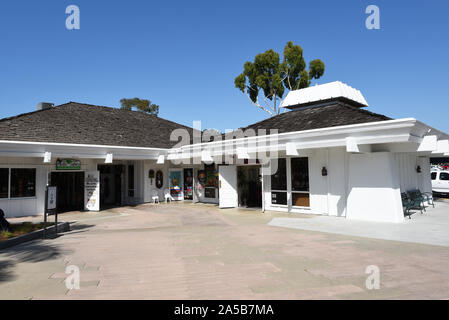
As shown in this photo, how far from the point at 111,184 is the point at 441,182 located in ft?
68.0

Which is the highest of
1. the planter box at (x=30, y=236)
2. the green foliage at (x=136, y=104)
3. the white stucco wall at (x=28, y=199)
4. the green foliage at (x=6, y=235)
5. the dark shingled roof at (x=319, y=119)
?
the green foliage at (x=136, y=104)

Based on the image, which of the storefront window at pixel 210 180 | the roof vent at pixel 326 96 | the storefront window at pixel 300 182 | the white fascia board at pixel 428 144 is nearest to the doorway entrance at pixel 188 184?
the storefront window at pixel 210 180

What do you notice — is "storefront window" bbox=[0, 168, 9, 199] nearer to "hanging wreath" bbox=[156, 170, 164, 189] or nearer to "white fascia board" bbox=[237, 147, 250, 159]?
"hanging wreath" bbox=[156, 170, 164, 189]

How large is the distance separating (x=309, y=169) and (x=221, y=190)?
15.2ft

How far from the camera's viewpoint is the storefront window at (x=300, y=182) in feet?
40.1

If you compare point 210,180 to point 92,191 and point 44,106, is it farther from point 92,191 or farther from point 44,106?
point 44,106

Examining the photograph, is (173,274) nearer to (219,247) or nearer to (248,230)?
(219,247)

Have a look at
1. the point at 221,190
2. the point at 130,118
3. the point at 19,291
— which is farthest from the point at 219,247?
the point at 130,118

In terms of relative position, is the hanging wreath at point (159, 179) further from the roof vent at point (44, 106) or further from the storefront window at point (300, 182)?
the storefront window at point (300, 182)

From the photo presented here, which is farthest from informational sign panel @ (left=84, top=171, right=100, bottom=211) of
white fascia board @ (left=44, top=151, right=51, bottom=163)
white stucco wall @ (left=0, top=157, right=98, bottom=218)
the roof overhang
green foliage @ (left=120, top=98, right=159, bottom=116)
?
green foliage @ (left=120, top=98, right=159, bottom=116)

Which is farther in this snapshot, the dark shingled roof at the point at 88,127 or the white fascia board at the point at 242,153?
the dark shingled roof at the point at 88,127

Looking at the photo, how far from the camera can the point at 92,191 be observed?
1491cm

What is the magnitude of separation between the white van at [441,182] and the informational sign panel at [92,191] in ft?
64.9

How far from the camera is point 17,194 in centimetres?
1309
